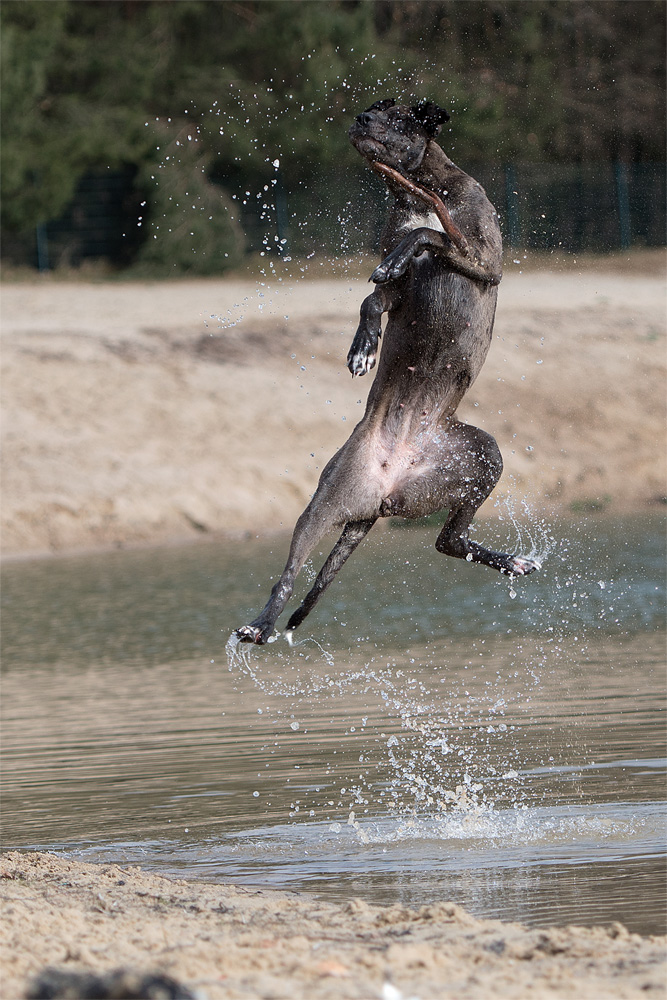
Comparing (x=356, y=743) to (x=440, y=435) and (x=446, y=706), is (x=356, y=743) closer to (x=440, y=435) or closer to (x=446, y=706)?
(x=446, y=706)

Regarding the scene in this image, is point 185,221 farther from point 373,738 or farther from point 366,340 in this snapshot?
point 366,340

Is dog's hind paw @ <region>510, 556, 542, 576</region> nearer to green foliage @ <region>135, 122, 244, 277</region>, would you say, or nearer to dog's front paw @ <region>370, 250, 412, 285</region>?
dog's front paw @ <region>370, 250, 412, 285</region>

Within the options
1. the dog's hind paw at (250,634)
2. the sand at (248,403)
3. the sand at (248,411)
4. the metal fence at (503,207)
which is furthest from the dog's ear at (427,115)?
the metal fence at (503,207)

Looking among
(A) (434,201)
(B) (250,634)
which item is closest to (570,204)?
(A) (434,201)

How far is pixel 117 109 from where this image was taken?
101ft

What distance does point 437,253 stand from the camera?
272 inches

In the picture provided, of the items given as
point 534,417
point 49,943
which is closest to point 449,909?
point 49,943

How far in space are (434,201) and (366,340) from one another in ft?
2.59

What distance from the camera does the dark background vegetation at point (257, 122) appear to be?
1168 inches

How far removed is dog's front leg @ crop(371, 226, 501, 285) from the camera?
21.6ft

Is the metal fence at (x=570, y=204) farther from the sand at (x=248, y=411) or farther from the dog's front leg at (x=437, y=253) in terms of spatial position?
the dog's front leg at (x=437, y=253)

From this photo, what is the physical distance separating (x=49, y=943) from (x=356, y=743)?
3.48 m

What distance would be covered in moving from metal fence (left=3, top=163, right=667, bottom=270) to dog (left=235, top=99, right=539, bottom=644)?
22248 millimetres

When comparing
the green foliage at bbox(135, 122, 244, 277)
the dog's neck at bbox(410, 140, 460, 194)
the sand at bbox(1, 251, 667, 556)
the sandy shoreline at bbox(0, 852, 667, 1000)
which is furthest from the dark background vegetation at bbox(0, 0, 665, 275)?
the sandy shoreline at bbox(0, 852, 667, 1000)
